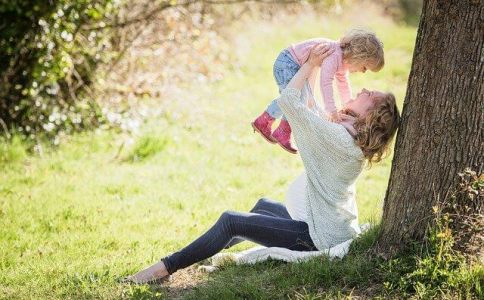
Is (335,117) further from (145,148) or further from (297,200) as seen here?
(145,148)

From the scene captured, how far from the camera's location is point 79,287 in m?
4.05

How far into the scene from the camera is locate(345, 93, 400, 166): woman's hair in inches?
153

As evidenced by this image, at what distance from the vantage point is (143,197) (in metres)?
5.90

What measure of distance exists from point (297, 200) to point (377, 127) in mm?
760

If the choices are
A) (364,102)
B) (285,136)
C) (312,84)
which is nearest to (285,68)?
(312,84)

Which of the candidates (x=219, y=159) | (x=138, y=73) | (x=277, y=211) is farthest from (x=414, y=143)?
(x=138, y=73)

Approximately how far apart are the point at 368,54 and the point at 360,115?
419 millimetres

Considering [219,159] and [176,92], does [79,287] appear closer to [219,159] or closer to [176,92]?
[219,159]

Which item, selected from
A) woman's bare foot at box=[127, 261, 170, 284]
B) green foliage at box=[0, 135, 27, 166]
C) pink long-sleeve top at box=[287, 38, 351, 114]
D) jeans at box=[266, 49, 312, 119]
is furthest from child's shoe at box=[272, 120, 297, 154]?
green foliage at box=[0, 135, 27, 166]

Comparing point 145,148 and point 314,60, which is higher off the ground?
point 314,60

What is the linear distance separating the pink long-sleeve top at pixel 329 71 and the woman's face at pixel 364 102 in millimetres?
133

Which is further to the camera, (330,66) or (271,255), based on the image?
(271,255)

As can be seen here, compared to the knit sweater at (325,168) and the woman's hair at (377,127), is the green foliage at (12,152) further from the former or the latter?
the woman's hair at (377,127)

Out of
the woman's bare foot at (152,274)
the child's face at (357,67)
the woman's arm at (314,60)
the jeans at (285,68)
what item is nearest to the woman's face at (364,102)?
the child's face at (357,67)
